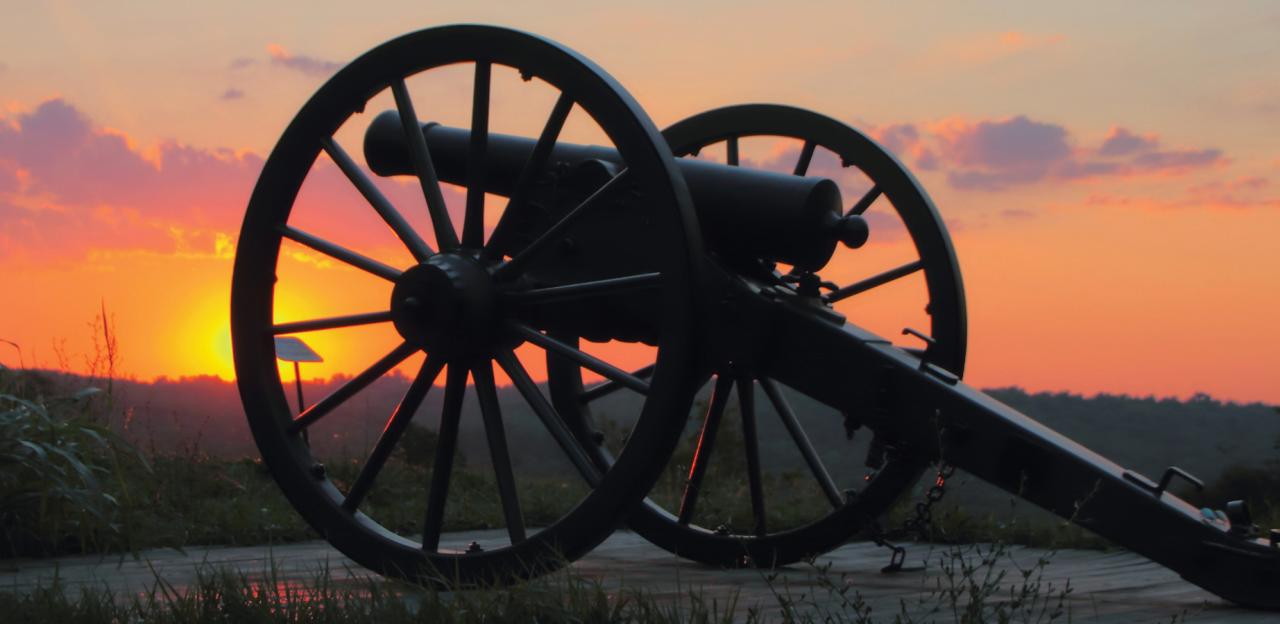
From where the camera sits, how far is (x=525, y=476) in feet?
35.1

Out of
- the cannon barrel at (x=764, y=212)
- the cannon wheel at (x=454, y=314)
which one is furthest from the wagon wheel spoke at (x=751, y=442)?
the cannon wheel at (x=454, y=314)

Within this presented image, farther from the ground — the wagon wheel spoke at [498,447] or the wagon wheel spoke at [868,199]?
the wagon wheel spoke at [868,199]

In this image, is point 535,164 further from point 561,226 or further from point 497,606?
point 497,606

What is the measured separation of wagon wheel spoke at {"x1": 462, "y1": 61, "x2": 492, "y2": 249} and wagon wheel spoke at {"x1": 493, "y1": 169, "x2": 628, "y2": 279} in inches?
8.6

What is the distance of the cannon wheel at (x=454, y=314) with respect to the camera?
4.52 metres

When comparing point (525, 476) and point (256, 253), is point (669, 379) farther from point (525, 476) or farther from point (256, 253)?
point (525, 476)

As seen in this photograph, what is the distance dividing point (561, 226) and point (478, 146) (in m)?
0.46

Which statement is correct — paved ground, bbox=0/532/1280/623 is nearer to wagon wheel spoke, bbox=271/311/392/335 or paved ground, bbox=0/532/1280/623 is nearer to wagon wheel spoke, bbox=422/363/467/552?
wagon wheel spoke, bbox=422/363/467/552

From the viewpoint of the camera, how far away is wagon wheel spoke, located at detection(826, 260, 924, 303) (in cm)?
592

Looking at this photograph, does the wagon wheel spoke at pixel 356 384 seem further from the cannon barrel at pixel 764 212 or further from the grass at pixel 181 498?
the grass at pixel 181 498

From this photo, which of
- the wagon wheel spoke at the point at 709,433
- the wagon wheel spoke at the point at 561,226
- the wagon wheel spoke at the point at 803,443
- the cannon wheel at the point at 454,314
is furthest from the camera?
the wagon wheel spoke at the point at 803,443

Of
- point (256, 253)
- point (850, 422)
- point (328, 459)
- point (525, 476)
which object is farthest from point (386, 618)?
point (525, 476)

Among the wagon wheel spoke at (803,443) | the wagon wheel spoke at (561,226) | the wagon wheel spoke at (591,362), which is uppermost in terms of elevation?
the wagon wheel spoke at (561,226)

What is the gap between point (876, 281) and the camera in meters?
5.96
